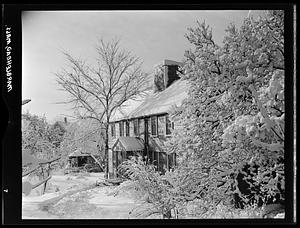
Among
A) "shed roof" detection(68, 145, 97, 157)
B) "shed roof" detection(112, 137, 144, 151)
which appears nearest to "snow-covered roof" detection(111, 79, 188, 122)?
"shed roof" detection(112, 137, 144, 151)

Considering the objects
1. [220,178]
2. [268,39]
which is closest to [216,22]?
[268,39]

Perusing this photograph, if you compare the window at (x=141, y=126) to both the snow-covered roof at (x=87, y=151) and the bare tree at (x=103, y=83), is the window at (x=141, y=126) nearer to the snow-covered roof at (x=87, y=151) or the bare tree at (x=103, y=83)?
the bare tree at (x=103, y=83)

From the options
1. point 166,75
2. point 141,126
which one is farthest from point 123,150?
point 166,75

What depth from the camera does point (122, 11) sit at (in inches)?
92.2

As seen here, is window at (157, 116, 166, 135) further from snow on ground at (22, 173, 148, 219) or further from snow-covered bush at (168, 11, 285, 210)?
snow on ground at (22, 173, 148, 219)

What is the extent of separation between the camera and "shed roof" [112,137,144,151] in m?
2.38

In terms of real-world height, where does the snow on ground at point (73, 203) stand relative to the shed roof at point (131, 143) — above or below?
below

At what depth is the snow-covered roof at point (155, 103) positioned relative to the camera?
2391mm

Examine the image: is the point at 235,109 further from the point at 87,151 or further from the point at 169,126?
the point at 87,151

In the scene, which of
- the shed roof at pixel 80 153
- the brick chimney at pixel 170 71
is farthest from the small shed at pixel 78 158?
the brick chimney at pixel 170 71

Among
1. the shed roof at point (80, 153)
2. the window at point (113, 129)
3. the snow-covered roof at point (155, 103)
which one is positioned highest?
the snow-covered roof at point (155, 103)

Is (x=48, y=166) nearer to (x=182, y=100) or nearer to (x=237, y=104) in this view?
(x=182, y=100)

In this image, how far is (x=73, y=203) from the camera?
2381 mm

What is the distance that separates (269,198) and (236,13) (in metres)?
1.29
